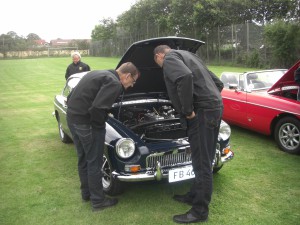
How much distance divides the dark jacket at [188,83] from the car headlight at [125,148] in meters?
0.83

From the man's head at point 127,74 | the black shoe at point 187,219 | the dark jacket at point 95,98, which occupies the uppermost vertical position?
the man's head at point 127,74

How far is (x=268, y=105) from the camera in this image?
5.71 meters

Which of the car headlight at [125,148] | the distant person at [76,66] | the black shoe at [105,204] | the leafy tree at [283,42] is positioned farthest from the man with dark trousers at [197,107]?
the leafy tree at [283,42]

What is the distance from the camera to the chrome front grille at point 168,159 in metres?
3.80

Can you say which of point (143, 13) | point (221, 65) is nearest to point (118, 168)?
point (221, 65)

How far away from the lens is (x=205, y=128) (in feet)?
10.8

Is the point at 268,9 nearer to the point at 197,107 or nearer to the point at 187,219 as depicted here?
the point at 197,107

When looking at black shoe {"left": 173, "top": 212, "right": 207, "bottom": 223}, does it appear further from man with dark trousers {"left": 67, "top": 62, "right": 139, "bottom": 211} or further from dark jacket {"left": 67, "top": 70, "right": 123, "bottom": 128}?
dark jacket {"left": 67, "top": 70, "right": 123, "bottom": 128}

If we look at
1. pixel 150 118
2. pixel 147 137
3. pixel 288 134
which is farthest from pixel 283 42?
pixel 147 137

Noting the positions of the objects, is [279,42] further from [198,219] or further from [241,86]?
[198,219]

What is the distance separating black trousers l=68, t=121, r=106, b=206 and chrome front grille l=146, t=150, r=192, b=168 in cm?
58

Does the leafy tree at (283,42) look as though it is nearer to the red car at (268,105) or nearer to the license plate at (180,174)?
the red car at (268,105)

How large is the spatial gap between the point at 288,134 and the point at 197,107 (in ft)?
9.18

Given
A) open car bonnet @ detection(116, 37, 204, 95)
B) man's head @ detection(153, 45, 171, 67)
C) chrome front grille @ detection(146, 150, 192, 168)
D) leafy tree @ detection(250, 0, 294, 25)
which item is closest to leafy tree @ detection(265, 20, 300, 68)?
leafy tree @ detection(250, 0, 294, 25)
